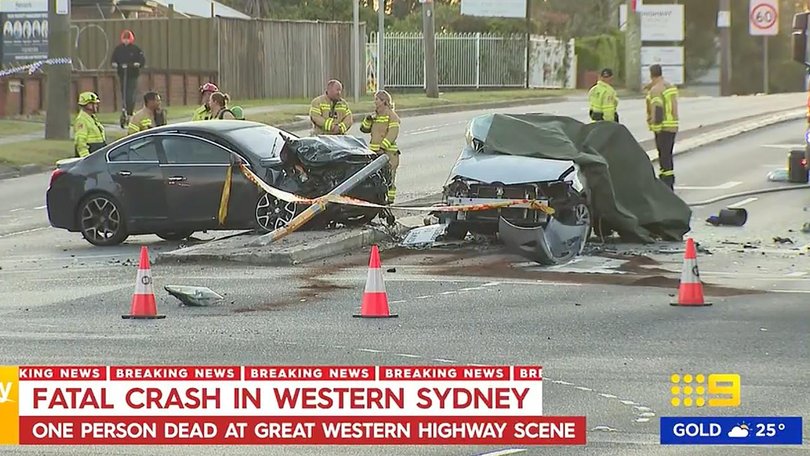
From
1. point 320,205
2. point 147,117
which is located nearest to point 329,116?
point 147,117

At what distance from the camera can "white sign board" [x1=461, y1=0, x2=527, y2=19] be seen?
210 feet

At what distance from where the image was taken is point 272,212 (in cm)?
1902

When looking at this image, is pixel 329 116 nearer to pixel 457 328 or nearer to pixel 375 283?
pixel 375 283

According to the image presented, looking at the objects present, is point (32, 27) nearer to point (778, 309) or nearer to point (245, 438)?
point (778, 309)

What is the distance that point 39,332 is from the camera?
12750mm

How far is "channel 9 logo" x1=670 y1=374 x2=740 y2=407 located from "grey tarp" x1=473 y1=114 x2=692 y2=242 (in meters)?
Answer: 7.99

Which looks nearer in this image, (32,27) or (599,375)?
(599,375)

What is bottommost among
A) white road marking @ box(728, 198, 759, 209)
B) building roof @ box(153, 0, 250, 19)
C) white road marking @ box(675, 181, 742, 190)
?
white road marking @ box(728, 198, 759, 209)

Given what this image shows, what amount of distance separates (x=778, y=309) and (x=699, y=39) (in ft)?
229

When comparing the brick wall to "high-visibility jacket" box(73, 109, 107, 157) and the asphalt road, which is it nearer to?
"high-visibility jacket" box(73, 109, 107, 157)

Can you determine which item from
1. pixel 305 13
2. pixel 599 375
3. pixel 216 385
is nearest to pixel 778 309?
pixel 599 375

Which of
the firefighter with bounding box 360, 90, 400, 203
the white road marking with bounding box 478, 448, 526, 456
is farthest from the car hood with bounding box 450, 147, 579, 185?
the white road marking with bounding box 478, 448, 526, 456

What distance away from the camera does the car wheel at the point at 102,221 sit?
19.7m

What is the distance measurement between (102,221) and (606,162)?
19.4 ft
